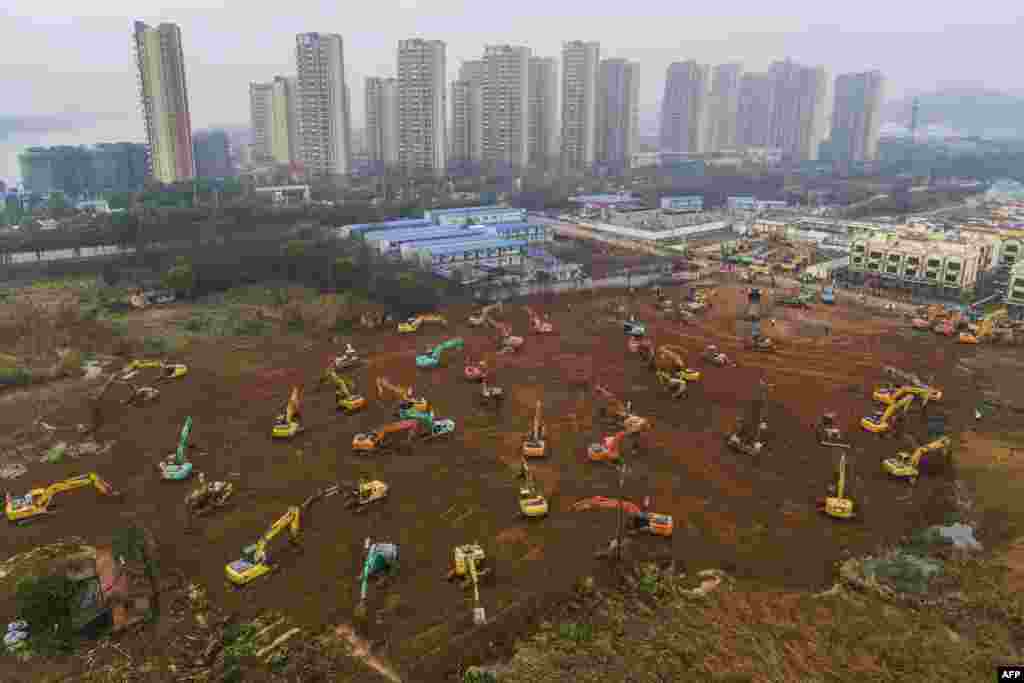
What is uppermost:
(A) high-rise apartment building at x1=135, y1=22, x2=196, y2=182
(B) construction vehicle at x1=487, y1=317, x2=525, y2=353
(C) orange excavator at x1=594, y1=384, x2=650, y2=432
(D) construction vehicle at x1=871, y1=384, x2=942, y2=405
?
(A) high-rise apartment building at x1=135, y1=22, x2=196, y2=182

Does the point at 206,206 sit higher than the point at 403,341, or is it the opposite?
the point at 206,206

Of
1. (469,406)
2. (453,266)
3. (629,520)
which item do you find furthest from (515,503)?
(453,266)

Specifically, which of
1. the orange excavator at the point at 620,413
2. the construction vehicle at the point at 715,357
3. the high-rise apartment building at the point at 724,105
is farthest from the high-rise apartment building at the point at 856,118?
the orange excavator at the point at 620,413

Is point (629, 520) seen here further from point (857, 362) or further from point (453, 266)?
point (453, 266)

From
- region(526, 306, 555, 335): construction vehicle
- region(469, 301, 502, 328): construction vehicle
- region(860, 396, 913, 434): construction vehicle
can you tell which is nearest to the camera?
region(860, 396, 913, 434): construction vehicle

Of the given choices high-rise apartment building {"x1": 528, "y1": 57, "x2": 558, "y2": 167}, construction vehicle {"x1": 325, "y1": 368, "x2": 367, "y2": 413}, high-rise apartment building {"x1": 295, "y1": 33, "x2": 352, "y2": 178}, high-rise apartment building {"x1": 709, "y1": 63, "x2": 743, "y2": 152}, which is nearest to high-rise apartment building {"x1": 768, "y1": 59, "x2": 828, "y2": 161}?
high-rise apartment building {"x1": 709, "y1": 63, "x2": 743, "y2": 152}

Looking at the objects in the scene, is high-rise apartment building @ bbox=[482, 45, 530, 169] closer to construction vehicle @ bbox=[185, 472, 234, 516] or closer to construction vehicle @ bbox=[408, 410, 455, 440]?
construction vehicle @ bbox=[408, 410, 455, 440]

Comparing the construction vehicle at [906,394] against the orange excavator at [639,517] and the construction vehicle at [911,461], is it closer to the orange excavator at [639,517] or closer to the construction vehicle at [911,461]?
the construction vehicle at [911,461]
